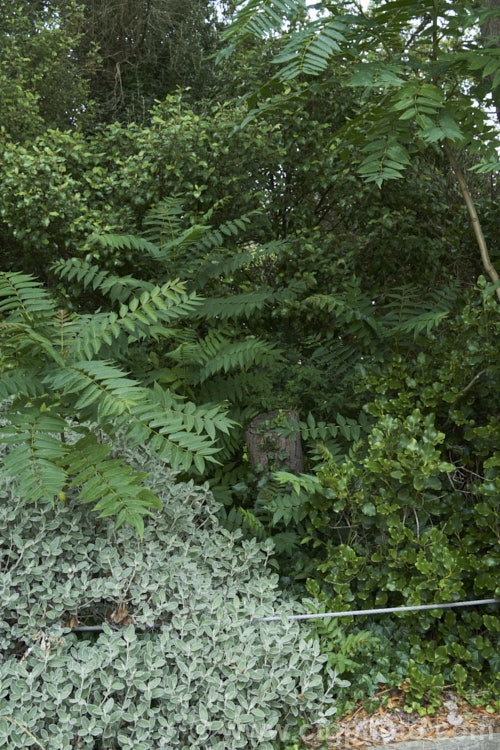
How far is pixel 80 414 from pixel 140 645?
3.29 ft

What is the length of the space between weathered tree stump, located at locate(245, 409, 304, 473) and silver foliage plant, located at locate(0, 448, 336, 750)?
2.97 ft

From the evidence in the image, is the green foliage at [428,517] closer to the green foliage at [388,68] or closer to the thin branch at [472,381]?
the thin branch at [472,381]

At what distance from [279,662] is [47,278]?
4271 mm

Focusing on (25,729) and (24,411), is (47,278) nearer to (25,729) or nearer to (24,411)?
(24,411)

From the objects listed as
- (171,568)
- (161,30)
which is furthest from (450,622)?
(161,30)

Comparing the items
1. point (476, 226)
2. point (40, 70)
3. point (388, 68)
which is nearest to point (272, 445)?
point (476, 226)

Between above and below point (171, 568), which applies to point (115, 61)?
above

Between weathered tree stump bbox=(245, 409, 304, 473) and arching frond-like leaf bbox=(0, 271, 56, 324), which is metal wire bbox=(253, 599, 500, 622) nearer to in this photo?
weathered tree stump bbox=(245, 409, 304, 473)

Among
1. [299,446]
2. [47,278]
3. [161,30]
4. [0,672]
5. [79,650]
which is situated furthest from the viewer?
[161,30]

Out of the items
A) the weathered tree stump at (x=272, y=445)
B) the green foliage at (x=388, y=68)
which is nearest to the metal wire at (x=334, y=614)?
the weathered tree stump at (x=272, y=445)

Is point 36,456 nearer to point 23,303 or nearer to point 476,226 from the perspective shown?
point 23,303

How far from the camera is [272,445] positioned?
3.89 metres

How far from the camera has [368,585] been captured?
293cm

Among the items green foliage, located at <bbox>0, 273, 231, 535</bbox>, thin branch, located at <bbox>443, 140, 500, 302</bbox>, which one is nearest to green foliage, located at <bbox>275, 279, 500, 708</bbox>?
thin branch, located at <bbox>443, 140, 500, 302</bbox>
